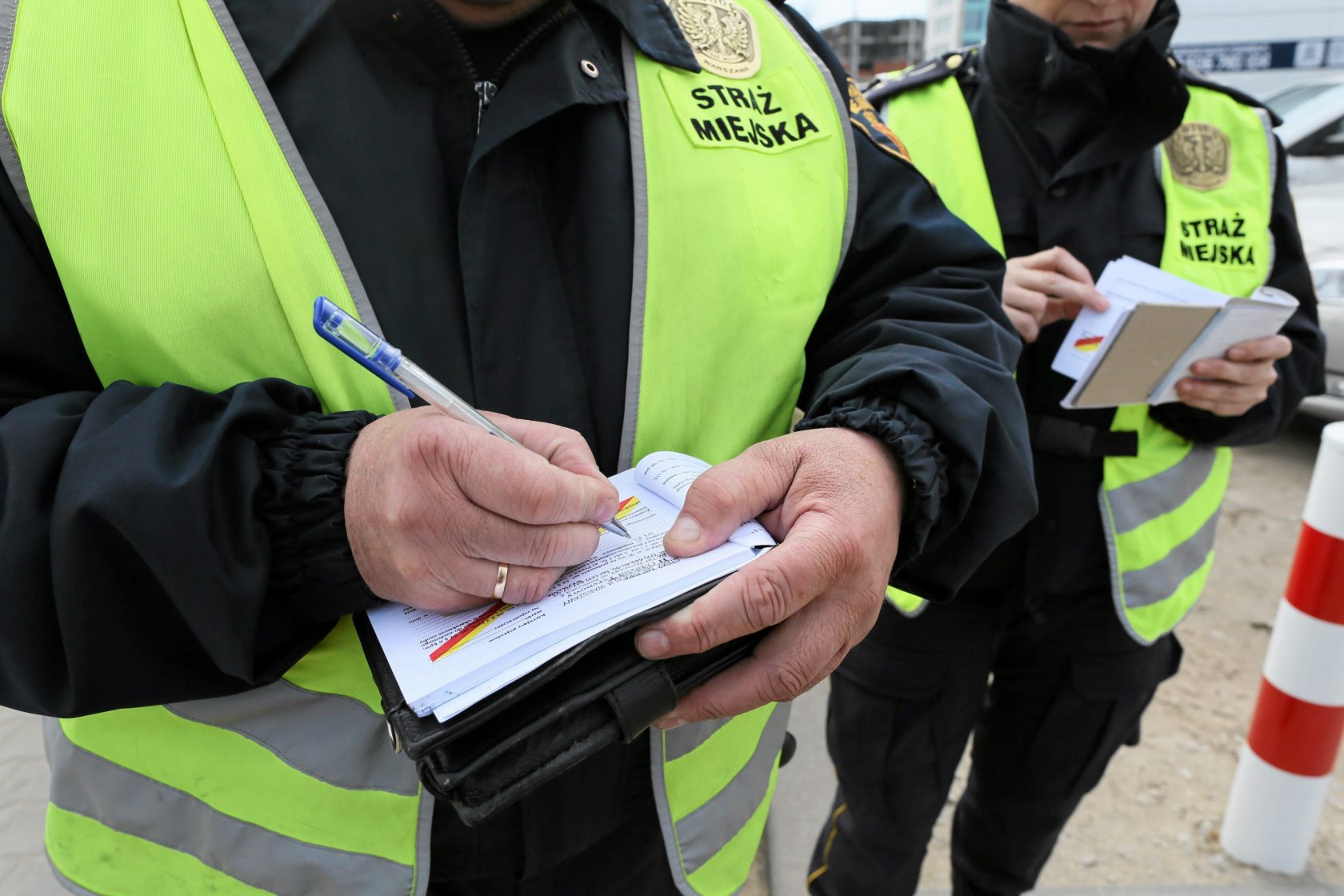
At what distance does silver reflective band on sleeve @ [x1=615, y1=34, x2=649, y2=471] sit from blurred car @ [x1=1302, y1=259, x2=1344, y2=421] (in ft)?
15.8

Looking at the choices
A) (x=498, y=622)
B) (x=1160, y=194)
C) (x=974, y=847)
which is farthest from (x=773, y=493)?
(x=974, y=847)

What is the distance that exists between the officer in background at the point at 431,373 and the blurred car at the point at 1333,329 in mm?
4513

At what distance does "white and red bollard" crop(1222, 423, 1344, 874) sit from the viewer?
6.64 ft

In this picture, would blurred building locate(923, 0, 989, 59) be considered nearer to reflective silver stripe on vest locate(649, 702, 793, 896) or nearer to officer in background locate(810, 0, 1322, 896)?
officer in background locate(810, 0, 1322, 896)

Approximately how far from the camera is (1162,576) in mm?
1787

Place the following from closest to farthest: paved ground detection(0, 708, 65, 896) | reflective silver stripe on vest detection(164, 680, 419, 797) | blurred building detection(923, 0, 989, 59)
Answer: reflective silver stripe on vest detection(164, 680, 419, 797), paved ground detection(0, 708, 65, 896), blurred building detection(923, 0, 989, 59)

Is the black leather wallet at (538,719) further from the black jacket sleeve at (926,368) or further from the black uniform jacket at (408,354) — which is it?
the black jacket sleeve at (926,368)

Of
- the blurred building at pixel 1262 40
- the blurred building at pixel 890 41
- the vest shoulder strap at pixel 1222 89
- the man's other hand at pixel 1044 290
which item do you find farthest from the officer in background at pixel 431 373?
the blurred building at pixel 890 41

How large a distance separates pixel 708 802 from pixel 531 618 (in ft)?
1.82

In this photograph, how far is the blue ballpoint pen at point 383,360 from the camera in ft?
2.35

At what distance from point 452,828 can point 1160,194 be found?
1.75 metres

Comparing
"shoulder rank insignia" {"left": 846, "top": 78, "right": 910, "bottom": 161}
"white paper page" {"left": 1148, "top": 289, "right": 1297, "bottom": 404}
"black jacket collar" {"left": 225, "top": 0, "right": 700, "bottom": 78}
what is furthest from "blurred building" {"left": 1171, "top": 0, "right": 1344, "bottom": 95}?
"black jacket collar" {"left": 225, "top": 0, "right": 700, "bottom": 78}

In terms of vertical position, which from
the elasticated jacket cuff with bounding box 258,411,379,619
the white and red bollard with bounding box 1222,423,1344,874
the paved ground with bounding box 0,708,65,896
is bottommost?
the paved ground with bounding box 0,708,65,896

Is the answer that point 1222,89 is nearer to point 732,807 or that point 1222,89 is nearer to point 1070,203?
point 1070,203
